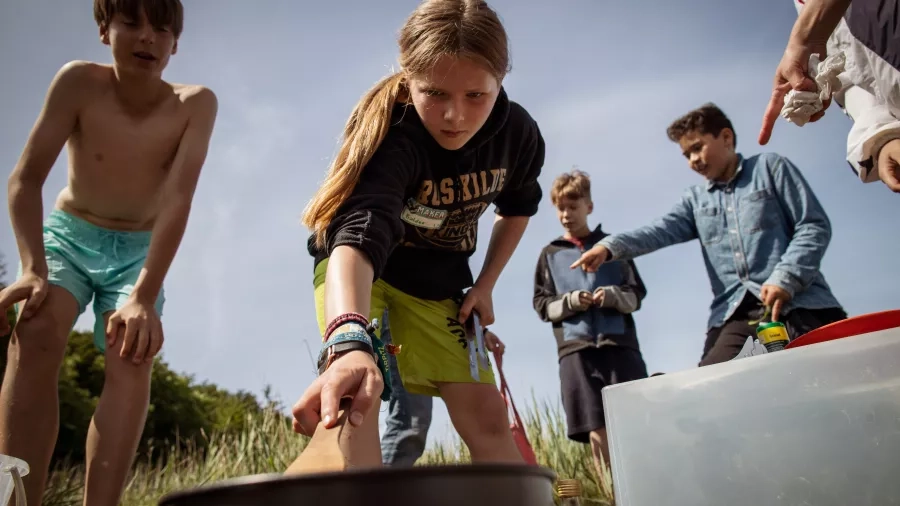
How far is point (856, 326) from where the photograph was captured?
118 cm

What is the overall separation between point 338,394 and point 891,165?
1.48m

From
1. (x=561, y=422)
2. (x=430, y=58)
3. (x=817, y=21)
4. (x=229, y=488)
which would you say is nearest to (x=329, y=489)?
(x=229, y=488)

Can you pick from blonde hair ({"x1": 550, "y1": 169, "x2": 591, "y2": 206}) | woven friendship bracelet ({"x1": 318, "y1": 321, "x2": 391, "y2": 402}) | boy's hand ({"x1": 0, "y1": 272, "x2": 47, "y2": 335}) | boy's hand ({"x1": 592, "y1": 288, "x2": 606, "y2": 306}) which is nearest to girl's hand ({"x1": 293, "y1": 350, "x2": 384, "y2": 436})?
woven friendship bracelet ({"x1": 318, "y1": 321, "x2": 391, "y2": 402})

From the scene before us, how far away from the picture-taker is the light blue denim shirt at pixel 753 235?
10.2ft

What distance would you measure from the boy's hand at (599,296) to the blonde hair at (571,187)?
2.33 feet

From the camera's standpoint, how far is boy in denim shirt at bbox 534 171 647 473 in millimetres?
3658

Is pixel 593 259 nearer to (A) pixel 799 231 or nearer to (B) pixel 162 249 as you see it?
(A) pixel 799 231

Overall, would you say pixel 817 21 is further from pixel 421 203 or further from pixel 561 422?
pixel 561 422

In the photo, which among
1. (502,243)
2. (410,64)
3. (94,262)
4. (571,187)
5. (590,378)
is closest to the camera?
(410,64)

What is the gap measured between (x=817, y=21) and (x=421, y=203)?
1.11 m

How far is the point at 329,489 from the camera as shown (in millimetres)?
654

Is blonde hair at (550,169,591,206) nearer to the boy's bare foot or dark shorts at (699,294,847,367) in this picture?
dark shorts at (699,294,847,367)

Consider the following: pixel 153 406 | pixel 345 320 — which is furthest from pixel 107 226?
pixel 153 406

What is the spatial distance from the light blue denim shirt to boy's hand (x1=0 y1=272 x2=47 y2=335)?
7.76 feet
